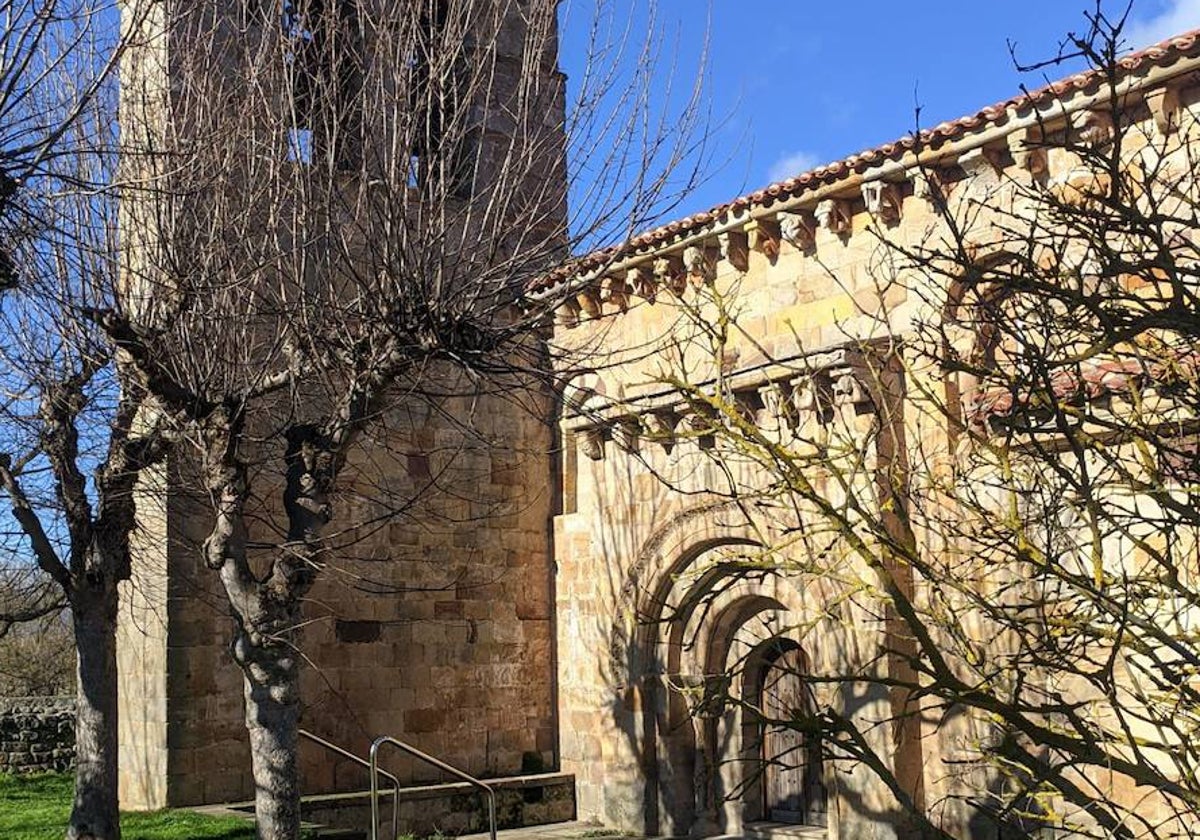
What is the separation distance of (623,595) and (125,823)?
468 centimetres

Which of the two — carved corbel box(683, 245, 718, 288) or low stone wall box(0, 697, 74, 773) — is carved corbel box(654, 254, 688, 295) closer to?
carved corbel box(683, 245, 718, 288)

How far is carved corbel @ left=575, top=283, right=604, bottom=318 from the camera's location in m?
13.2

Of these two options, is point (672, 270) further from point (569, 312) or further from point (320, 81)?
point (320, 81)

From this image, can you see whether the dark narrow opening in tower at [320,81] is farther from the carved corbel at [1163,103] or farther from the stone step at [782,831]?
the stone step at [782,831]

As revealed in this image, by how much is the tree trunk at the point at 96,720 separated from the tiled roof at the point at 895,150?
14.3ft

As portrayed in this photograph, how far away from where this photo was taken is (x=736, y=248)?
38.9 ft

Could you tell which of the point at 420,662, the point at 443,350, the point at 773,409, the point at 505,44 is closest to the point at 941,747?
the point at 773,409

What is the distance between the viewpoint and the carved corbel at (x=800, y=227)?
11.2 m

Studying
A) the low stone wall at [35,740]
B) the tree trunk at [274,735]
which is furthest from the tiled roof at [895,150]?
the low stone wall at [35,740]

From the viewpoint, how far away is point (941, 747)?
1008cm

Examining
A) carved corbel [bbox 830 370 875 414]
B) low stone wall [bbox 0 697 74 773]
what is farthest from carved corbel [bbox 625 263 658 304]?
low stone wall [bbox 0 697 74 773]

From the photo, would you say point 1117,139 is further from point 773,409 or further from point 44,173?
point 773,409

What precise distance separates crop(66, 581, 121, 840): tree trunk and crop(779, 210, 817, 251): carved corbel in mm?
6058

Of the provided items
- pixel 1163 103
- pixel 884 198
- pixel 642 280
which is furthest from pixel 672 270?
pixel 1163 103
